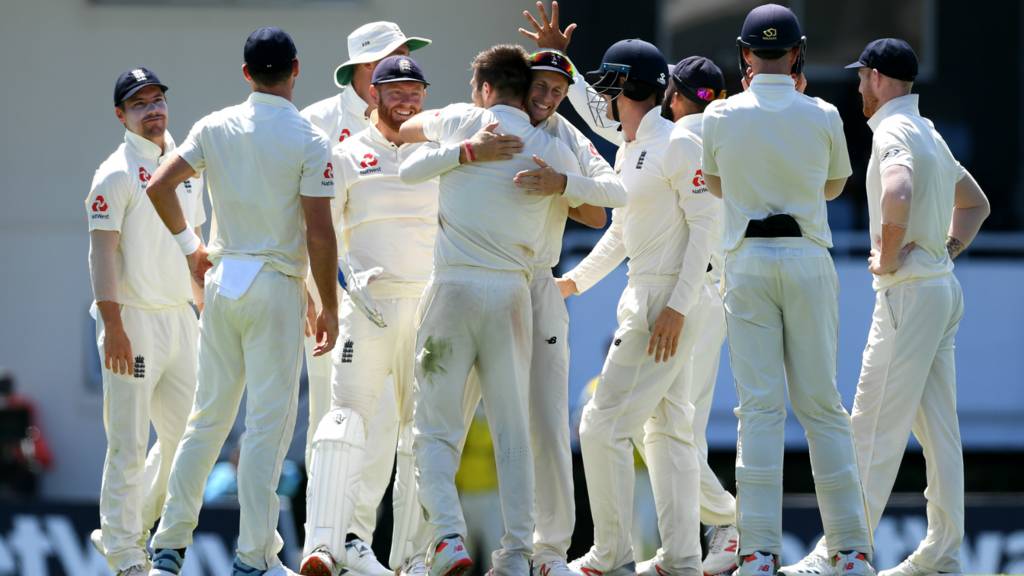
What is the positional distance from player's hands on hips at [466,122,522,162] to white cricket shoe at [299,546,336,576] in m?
1.68

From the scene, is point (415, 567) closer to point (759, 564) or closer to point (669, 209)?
point (759, 564)

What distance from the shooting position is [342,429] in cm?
638

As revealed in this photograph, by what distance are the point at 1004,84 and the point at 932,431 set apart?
10186 mm

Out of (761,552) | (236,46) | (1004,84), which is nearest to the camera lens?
(761,552)

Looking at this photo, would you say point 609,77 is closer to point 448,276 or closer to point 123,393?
point 448,276

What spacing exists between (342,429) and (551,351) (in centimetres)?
91

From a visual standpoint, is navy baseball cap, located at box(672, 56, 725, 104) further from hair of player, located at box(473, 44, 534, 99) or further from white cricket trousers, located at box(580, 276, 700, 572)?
hair of player, located at box(473, 44, 534, 99)

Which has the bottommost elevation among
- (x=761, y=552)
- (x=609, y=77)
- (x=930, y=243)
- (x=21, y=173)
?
(x=21, y=173)

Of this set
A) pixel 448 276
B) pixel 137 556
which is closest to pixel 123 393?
pixel 137 556

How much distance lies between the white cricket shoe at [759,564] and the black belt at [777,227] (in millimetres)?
1196

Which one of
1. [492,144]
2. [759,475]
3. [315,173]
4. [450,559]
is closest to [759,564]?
[759,475]

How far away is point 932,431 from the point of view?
655 cm

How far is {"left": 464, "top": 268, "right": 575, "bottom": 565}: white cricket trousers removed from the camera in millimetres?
6277

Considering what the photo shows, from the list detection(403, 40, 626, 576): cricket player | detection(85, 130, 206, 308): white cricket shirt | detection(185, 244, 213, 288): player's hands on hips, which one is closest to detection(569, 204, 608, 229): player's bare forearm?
detection(403, 40, 626, 576): cricket player
